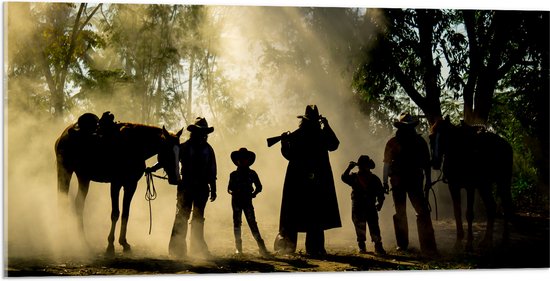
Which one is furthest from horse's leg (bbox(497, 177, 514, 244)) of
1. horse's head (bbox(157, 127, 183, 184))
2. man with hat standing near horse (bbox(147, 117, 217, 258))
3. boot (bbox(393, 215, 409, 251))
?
horse's head (bbox(157, 127, 183, 184))

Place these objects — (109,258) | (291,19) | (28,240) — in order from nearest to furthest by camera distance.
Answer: (109,258)
(28,240)
(291,19)

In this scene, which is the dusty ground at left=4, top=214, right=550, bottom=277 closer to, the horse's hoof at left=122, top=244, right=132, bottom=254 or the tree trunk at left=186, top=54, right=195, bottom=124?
the horse's hoof at left=122, top=244, right=132, bottom=254

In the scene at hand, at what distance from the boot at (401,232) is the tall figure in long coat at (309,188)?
815mm

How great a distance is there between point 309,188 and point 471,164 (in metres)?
2.36

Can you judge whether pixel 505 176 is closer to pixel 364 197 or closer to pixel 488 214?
pixel 488 214

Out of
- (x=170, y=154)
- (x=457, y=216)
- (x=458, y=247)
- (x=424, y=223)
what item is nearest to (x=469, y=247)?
(x=458, y=247)

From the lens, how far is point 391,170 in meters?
8.09

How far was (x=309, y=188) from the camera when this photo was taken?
25.6 ft

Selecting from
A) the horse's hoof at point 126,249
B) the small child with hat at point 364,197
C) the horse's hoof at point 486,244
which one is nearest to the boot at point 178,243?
the horse's hoof at point 126,249

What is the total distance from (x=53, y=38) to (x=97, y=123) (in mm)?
1906

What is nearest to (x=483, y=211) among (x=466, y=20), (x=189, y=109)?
(x=466, y=20)

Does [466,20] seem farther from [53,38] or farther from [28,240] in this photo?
[28,240]

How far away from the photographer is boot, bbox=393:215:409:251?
26.5 feet

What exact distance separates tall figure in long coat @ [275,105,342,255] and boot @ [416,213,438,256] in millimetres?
1047
